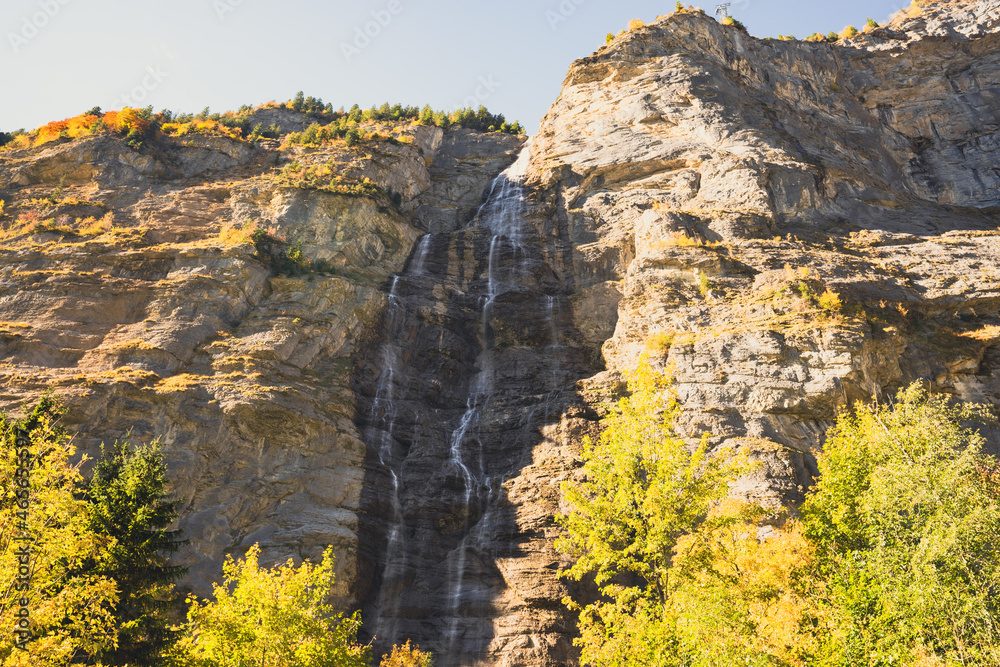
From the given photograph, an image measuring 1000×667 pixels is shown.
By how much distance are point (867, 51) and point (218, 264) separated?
192 ft

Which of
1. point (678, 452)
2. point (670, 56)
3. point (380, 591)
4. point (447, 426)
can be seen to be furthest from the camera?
point (670, 56)

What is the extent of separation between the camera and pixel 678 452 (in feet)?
51.6

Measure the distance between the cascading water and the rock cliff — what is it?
140mm

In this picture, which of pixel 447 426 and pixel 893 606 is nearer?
pixel 893 606

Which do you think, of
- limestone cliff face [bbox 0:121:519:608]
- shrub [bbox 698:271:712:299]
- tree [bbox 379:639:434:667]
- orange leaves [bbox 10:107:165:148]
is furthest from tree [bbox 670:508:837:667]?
orange leaves [bbox 10:107:165:148]

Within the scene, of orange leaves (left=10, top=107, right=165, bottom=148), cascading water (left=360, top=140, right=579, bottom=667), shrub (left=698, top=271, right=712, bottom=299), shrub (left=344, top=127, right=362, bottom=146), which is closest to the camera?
cascading water (left=360, top=140, right=579, bottom=667)

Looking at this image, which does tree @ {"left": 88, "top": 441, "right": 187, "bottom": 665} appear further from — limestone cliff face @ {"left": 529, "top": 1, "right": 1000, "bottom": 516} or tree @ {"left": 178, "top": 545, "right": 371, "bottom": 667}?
limestone cliff face @ {"left": 529, "top": 1, "right": 1000, "bottom": 516}

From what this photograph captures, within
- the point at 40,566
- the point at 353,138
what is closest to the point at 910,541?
the point at 40,566

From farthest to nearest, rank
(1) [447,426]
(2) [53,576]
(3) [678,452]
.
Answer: (1) [447,426] → (3) [678,452] → (2) [53,576]

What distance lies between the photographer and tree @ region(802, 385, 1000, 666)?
13.1 metres

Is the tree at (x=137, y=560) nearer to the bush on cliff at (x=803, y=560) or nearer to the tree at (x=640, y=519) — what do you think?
the tree at (x=640, y=519)

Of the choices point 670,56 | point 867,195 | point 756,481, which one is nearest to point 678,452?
point 756,481

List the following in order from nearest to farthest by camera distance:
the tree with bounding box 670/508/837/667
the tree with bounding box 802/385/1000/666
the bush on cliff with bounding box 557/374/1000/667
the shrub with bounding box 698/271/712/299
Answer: the tree with bounding box 802/385/1000/666, the bush on cliff with bounding box 557/374/1000/667, the tree with bounding box 670/508/837/667, the shrub with bounding box 698/271/712/299

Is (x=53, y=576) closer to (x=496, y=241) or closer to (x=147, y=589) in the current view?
(x=147, y=589)
